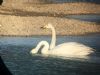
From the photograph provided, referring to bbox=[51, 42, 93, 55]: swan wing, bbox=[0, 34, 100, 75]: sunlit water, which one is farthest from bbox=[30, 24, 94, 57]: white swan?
bbox=[0, 34, 100, 75]: sunlit water

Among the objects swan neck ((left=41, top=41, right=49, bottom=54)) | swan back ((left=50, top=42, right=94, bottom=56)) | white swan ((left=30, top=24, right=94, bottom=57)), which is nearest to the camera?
white swan ((left=30, top=24, right=94, bottom=57))

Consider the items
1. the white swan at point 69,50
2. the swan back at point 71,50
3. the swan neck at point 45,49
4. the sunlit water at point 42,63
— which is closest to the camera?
the sunlit water at point 42,63

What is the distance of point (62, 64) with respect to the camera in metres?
13.5

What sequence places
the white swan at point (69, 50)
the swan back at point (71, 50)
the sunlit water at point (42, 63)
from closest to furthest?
the sunlit water at point (42, 63), the white swan at point (69, 50), the swan back at point (71, 50)

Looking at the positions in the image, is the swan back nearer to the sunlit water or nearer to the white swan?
the white swan

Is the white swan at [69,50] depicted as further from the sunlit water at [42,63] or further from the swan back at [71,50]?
the sunlit water at [42,63]

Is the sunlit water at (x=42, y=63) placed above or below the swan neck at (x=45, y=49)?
above

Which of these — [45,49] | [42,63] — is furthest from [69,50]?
[42,63]

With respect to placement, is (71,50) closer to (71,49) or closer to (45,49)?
(71,49)

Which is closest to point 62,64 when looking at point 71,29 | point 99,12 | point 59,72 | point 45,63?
point 45,63

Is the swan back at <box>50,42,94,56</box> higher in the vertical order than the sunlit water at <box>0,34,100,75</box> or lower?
lower

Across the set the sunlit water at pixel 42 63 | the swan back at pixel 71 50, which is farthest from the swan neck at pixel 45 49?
the sunlit water at pixel 42 63

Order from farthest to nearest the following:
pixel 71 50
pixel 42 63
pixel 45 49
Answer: pixel 45 49, pixel 71 50, pixel 42 63

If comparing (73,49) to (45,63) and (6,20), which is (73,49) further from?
(6,20)
